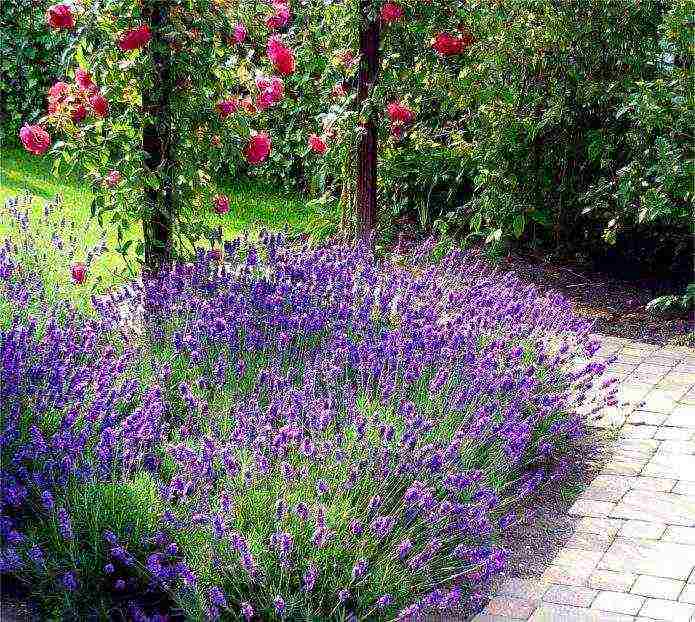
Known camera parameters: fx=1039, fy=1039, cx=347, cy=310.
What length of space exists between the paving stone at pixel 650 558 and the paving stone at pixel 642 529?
0.13ft

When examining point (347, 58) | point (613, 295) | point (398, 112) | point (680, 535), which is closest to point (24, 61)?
point (347, 58)

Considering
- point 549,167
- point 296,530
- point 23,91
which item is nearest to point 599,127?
point 549,167

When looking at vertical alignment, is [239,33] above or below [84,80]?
above

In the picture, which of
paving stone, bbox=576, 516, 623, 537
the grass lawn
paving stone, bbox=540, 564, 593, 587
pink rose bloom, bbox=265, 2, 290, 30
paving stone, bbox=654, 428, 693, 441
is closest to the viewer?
paving stone, bbox=540, 564, 593, 587

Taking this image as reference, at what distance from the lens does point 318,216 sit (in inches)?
290

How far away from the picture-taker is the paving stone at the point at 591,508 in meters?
3.94

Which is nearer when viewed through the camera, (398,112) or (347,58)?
(398,112)

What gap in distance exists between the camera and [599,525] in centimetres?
386

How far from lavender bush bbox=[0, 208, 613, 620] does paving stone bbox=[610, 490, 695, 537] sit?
32 cm

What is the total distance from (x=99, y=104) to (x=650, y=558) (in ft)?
10.00

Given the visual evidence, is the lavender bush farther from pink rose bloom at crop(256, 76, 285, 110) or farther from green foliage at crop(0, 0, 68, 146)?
green foliage at crop(0, 0, 68, 146)

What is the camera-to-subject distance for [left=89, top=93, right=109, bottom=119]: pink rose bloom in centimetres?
473

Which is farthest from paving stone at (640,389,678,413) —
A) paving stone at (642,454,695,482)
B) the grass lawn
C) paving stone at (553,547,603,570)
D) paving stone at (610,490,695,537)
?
the grass lawn

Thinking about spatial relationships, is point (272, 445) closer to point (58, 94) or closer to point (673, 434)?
point (673, 434)
